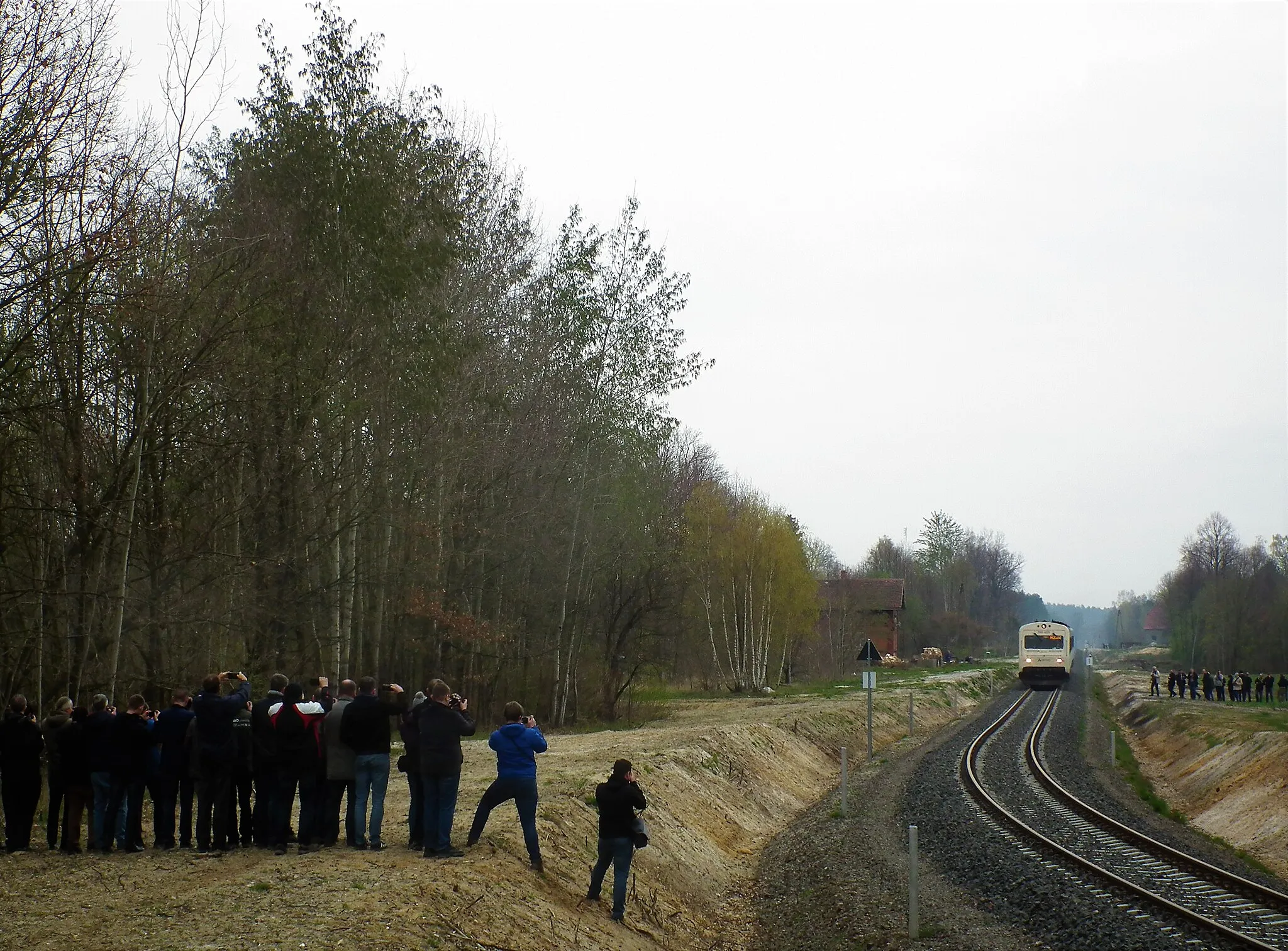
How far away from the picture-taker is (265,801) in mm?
12086

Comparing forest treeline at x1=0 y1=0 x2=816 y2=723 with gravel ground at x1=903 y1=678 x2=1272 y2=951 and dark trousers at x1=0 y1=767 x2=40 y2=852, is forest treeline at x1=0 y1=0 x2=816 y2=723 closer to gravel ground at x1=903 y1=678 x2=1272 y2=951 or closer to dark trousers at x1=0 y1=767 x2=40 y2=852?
dark trousers at x1=0 y1=767 x2=40 y2=852

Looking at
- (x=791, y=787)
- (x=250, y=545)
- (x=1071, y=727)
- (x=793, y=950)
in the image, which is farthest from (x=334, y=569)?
(x=1071, y=727)

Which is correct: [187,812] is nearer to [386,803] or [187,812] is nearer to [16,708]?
[16,708]

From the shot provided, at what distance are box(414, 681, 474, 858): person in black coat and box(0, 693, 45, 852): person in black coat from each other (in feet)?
14.6

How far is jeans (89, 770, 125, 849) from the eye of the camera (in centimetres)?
1191

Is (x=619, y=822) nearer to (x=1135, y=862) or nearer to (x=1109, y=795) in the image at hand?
(x=1135, y=862)

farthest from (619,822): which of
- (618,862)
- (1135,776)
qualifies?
(1135,776)

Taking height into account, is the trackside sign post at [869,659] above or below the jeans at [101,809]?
above

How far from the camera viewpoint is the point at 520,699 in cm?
3503

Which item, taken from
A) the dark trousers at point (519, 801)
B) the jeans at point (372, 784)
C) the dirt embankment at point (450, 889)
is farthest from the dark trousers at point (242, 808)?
the dark trousers at point (519, 801)

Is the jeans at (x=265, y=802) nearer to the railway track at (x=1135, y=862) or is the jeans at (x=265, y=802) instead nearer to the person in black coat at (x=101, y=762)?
the person in black coat at (x=101, y=762)

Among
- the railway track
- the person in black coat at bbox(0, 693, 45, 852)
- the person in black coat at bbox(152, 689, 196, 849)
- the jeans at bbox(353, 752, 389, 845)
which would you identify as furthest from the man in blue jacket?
the railway track

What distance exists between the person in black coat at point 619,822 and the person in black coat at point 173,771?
4575 millimetres

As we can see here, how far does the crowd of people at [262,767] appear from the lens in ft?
37.6
